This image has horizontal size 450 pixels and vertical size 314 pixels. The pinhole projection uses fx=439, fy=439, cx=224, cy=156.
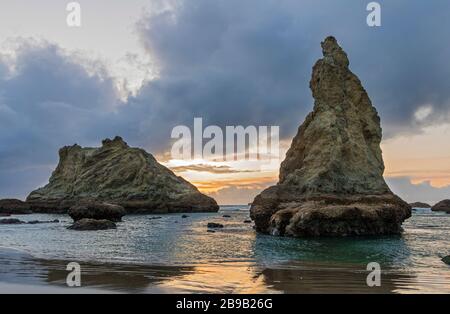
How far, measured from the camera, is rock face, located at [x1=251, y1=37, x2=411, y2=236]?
41.6 m

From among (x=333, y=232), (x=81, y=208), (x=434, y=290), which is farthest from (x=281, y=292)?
(x=81, y=208)

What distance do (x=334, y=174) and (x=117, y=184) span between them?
97.2 meters

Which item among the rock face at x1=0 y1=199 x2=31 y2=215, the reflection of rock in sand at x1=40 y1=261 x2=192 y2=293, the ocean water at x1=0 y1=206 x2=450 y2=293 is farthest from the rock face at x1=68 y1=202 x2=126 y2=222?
the rock face at x1=0 y1=199 x2=31 y2=215

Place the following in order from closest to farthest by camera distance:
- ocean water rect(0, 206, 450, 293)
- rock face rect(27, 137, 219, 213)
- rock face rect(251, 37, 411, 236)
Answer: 1. ocean water rect(0, 206, 450, 293)
2. rock face rect(251, 37, 411, 236)
3. rock face rect(27, 137, 219, 213)

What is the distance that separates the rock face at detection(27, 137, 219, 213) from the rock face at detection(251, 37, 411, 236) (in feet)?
264

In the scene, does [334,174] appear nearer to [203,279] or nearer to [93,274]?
[203,279]

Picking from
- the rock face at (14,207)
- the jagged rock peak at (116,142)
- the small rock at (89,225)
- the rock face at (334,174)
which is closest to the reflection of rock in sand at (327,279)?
the rock face at (334,174)

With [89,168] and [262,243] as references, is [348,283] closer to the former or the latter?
[262,243]

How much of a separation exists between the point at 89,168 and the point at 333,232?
11611 cm

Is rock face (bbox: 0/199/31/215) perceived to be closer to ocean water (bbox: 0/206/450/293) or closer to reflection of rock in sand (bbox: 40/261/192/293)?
ocean water (bbox: 0/206/450/293)

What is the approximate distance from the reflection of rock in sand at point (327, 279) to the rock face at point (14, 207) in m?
114

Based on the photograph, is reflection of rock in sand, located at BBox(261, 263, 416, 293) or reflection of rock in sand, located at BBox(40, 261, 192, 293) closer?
reflection of rock in sand, located at BBox(261, 263, 416, 293)
